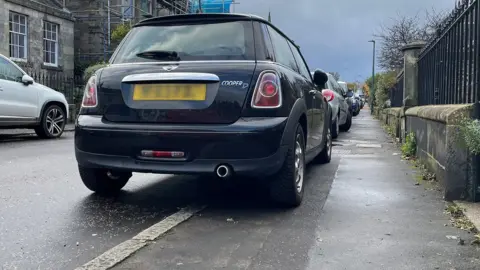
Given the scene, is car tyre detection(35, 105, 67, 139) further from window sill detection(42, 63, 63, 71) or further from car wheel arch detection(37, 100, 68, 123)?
window sill detection(42, 63, 63, 71)

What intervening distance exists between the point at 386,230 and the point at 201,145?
160 centimetres

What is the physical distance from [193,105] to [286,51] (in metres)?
1.61

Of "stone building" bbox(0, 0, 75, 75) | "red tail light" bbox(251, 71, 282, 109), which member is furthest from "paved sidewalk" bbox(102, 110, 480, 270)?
"stone building" bbox(0, 0, 75, 75)

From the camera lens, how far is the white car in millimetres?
9531

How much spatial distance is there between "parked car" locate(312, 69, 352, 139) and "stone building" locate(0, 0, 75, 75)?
12.3 meters

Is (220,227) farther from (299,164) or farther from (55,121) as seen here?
(55,121)

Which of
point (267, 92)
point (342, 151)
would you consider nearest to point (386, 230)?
point (267, 92)

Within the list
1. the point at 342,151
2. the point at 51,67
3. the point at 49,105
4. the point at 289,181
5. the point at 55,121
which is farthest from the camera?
the point at 51,67

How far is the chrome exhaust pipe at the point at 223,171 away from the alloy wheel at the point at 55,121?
25.7 feet

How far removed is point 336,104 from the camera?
11.5 metres

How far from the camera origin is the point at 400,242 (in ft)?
11.4

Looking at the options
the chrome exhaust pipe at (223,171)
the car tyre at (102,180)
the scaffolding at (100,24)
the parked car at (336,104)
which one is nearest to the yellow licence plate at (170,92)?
the chrome exhaust pipe at (223,171)

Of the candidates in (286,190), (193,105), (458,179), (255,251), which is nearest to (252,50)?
(193,105)

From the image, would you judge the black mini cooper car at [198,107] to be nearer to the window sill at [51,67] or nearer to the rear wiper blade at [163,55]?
the rear wiper blade at [163,55]
